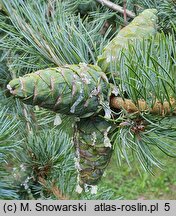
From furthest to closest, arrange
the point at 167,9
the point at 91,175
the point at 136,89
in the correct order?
the point at 167,9 → the point at 91,175 → the point at 136,89

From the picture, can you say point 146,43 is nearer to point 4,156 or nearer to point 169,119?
point 169,119

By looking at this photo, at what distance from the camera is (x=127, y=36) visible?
0.52 metres

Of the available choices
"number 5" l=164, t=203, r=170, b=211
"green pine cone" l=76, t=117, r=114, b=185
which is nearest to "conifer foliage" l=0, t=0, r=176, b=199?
"green pine cone" l=76, t=117, r=114, b=185

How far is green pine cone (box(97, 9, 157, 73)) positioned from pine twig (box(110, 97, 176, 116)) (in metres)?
0.04

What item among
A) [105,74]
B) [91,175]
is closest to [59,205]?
[91,175]

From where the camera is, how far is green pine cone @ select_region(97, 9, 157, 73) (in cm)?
49

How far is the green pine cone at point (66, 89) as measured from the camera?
1.42 ft

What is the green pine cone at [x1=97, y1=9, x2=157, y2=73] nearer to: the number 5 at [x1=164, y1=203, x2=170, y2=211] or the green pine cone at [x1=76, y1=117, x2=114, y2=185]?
the green pine cone at [x1=76, y1=117, x2=114, y2=185]

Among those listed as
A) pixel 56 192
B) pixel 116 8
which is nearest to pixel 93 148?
pixel 56 192

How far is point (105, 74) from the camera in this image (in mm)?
486

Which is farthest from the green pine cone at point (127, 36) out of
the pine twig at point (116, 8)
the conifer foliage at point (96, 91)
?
the pine twig at point (116, 8)

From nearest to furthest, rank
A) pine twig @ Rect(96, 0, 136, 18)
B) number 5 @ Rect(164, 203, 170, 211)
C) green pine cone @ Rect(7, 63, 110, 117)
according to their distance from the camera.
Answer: green pine cone @ Rect(7, 63, 110, 117), number 5 @ Rect(164, 203, 170, 211), pine twig @ Rect(96, 0, 136, 18)

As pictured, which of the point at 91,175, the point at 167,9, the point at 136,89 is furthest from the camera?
the point at 167,9

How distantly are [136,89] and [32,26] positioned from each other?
0.22 meters
